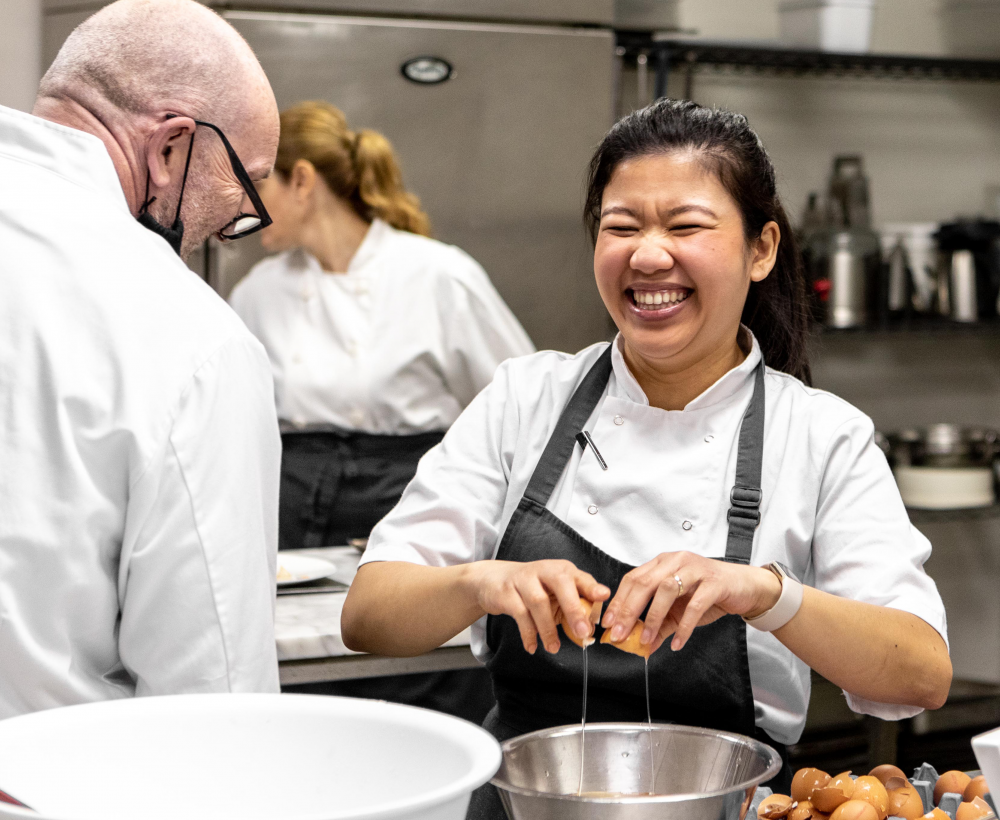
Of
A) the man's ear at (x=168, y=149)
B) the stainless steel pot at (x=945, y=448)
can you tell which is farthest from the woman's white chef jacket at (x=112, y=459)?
the stainless steel pot at (x=945, y=448)

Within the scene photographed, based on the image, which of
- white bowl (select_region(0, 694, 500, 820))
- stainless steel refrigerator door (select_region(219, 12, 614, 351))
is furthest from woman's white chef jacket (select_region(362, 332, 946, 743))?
stainless steel refrigerator door (select_region(219, 12, 614, 351))

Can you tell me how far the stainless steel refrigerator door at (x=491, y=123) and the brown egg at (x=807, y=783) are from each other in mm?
2248

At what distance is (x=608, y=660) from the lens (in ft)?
4.60

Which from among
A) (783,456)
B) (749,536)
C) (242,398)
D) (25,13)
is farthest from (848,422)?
(25,13)

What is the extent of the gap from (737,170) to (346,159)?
1.63 m

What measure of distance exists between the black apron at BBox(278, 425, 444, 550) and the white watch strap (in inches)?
66.9

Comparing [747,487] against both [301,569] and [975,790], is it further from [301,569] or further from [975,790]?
[301,569]

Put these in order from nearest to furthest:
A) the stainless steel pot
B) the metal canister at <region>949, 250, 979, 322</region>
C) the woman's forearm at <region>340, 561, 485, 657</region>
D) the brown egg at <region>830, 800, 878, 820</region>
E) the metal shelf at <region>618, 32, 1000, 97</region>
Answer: the brown egg at <region>830, 800, 878, 820</region> → the woman's forearm at <region>340, 561, 485, 657</region> → the metal shelf at <region>618, 32, 1000, 97</region> → the stainless steel pot → the metal canister at <region>949, 250, 979, 322</region>

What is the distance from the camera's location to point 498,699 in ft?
4.97

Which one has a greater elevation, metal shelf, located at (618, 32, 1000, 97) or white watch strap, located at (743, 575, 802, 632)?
metal shelf, located at (618, 32, 1000, 97)

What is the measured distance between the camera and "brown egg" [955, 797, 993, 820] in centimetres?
97

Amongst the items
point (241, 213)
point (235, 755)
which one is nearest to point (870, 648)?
point (235, 755)

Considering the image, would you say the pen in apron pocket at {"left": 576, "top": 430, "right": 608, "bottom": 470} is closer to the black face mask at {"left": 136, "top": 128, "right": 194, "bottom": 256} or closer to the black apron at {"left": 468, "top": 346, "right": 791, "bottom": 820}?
the black apron at {"left": 468, "top": 346, "right": 791, "bottom": 820}

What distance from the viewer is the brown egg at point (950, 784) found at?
1047 mm
